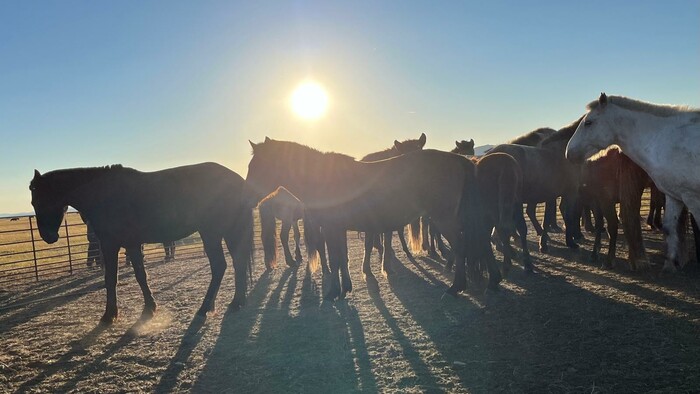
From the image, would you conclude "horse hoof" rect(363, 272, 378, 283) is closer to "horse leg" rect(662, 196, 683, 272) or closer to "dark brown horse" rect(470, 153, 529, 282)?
"dark brown horse" rect(470, 153, 529, 282)

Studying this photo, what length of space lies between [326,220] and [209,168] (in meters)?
2.00

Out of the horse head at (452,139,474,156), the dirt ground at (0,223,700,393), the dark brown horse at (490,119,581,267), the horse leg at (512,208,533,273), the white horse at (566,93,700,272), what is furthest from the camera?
the horse head at (452,139,474,156)

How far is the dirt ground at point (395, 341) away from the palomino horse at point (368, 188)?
2.90 ft

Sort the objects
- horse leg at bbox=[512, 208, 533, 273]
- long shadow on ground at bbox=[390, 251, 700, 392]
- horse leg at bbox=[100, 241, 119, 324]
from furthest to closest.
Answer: horse leg at bbox=[512, 208, 533, 273], horse leg at bbox=[100, 241, 119, 324], long shadow on ground at bbox=[390, 251, 700, 392]

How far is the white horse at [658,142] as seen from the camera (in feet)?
15.0

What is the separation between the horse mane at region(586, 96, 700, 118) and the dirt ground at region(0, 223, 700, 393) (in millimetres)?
2186

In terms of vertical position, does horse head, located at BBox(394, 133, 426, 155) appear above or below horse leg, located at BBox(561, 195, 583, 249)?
above

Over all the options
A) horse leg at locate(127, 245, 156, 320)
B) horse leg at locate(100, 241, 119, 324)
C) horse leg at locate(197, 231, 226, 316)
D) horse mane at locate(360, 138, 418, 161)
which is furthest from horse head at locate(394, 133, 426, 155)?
horse leg at locate(100, 241, 119, 324)

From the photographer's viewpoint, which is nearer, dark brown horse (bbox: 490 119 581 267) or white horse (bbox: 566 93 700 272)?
white horse (bbox: 566 93 700 272)

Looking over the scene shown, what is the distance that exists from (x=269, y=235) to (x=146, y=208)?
3.12 metres

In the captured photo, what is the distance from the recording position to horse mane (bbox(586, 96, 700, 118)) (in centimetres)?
485

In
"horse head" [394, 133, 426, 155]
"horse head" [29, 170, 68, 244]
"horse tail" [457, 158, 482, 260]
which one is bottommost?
"horse tail" [457, 158, 482, 260]

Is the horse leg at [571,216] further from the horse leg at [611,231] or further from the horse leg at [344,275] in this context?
the horse leg at [344,275]

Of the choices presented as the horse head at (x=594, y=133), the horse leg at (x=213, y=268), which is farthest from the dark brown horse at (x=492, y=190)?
the horse leg at (x=213, y=268)
